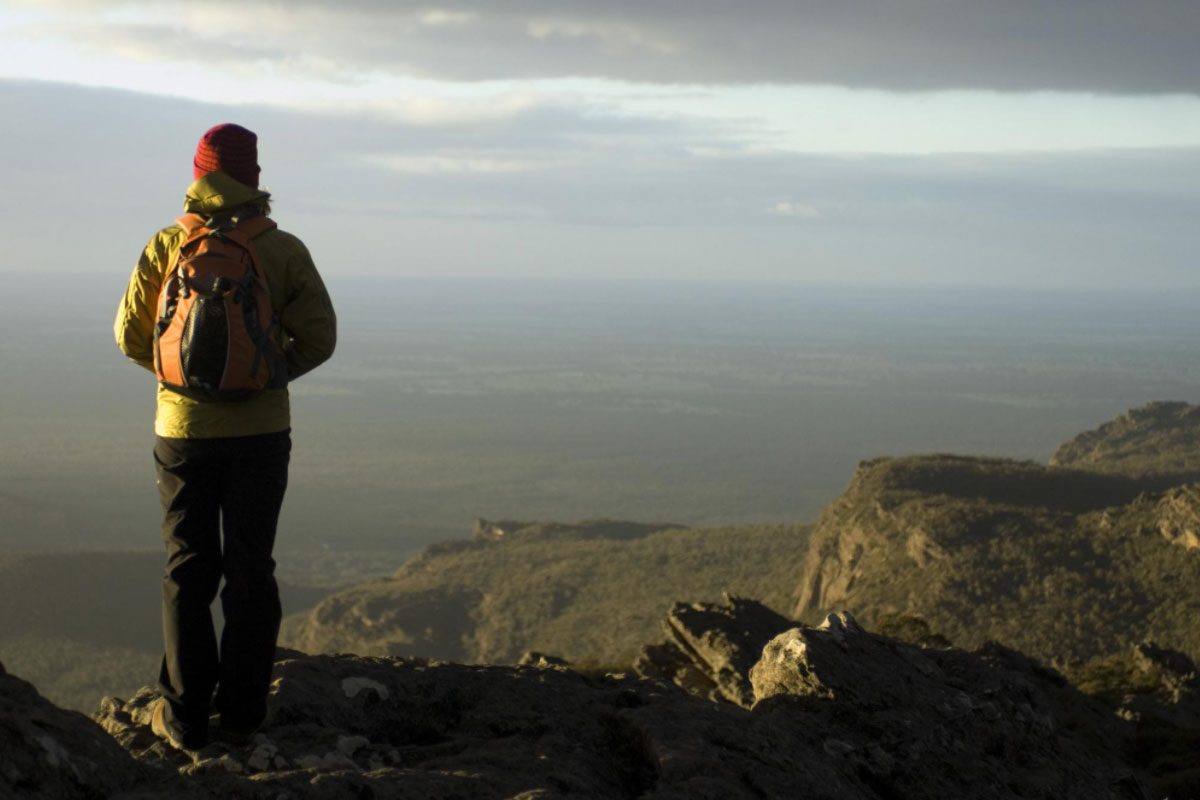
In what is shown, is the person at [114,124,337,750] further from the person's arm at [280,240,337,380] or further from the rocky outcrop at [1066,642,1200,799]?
the rocky outcrop at [1066,642,1200,799]

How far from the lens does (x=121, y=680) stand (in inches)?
2547

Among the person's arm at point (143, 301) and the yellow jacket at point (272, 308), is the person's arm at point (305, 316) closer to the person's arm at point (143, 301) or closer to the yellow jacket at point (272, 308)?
the yellow jacket at point (272, 308)

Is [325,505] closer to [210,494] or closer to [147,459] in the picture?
[147,459]

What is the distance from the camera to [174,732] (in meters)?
6.32

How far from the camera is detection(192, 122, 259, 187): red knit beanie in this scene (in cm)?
645

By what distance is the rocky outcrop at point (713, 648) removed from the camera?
11.0 meters

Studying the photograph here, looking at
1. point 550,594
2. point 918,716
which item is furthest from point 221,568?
point 550,594

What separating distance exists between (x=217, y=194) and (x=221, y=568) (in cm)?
204

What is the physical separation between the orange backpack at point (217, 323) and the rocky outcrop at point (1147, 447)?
57951mm

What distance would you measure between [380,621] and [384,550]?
6164 centimetres

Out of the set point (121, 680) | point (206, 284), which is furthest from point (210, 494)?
point (121, 680)

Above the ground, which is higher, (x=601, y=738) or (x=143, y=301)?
(x=143, y=301)

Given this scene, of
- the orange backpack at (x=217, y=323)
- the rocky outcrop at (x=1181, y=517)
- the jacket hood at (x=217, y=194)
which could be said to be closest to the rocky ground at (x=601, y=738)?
the orange backpack at (x=217, y=323)

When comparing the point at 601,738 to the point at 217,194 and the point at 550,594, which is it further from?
the point at 550,594
